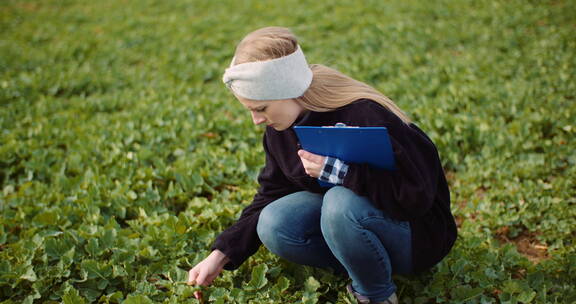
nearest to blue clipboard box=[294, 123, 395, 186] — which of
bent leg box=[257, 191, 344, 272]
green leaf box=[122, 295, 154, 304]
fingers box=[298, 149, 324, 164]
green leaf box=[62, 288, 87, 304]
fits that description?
fingers box=[298, 149, 324, 164]

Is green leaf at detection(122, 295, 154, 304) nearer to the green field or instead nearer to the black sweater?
the green field

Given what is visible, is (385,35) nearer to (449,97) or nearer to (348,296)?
(449,97)

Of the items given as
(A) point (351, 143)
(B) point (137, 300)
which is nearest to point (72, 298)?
(B) point (137, 300)

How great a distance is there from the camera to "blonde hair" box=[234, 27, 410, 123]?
192cm

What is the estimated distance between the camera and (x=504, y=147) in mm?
3346

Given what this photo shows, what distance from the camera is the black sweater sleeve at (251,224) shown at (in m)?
2.17

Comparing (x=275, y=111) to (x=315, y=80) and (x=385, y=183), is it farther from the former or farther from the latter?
(x=385, y=183)

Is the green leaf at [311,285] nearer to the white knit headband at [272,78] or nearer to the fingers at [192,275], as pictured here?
the fingers at [192,275]

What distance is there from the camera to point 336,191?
195 cm

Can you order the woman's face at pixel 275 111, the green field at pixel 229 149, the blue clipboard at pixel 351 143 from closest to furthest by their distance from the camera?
1. the blue clipboard at pixel 351 143
2. the woman's face at pixel 275 111
3. the green field at pixel 229 149

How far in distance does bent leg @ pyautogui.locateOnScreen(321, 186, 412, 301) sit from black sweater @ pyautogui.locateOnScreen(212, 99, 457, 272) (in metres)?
0.04

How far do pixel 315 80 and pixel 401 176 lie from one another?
1.68ft

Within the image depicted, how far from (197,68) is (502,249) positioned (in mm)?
3840

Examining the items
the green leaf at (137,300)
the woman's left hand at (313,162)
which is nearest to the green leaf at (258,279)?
the green leaf at (137,300)
